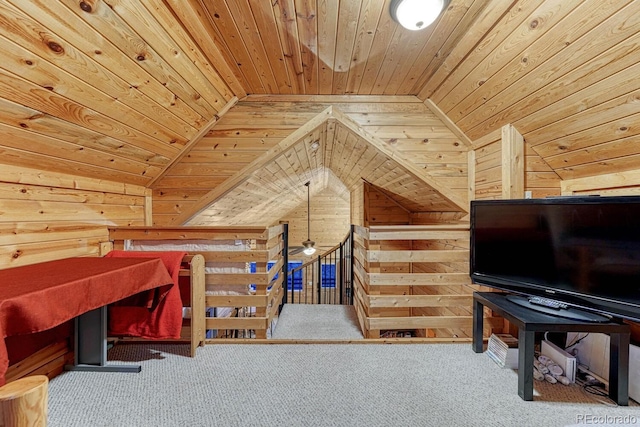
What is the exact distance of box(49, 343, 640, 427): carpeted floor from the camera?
1473 mm

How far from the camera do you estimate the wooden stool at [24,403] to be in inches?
27.1

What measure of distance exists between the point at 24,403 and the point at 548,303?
8.10ft

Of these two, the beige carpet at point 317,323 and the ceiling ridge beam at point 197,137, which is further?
the beige carpet at point 317,323

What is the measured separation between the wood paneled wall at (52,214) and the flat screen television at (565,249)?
2998 mm

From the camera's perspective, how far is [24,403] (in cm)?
70

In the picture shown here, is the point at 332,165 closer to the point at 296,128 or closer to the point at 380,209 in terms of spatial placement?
the point at 380,209

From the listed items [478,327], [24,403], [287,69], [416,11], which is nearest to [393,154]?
[287,69]

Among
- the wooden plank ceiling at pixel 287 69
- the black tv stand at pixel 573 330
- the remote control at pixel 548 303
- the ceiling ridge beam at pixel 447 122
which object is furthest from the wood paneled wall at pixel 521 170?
the black tv stand at pixel 573 330

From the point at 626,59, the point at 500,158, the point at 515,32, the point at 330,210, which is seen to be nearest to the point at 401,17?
the point at 515,32

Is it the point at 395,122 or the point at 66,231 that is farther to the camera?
the point at 395,122

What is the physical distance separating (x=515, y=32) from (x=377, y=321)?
7.28 ft

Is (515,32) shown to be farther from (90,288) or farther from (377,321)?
(90,288)

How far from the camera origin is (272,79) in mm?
2354

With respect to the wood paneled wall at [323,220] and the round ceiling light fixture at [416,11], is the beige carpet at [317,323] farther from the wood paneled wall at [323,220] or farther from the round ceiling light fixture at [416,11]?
the wood paneled wall at [323,220]
